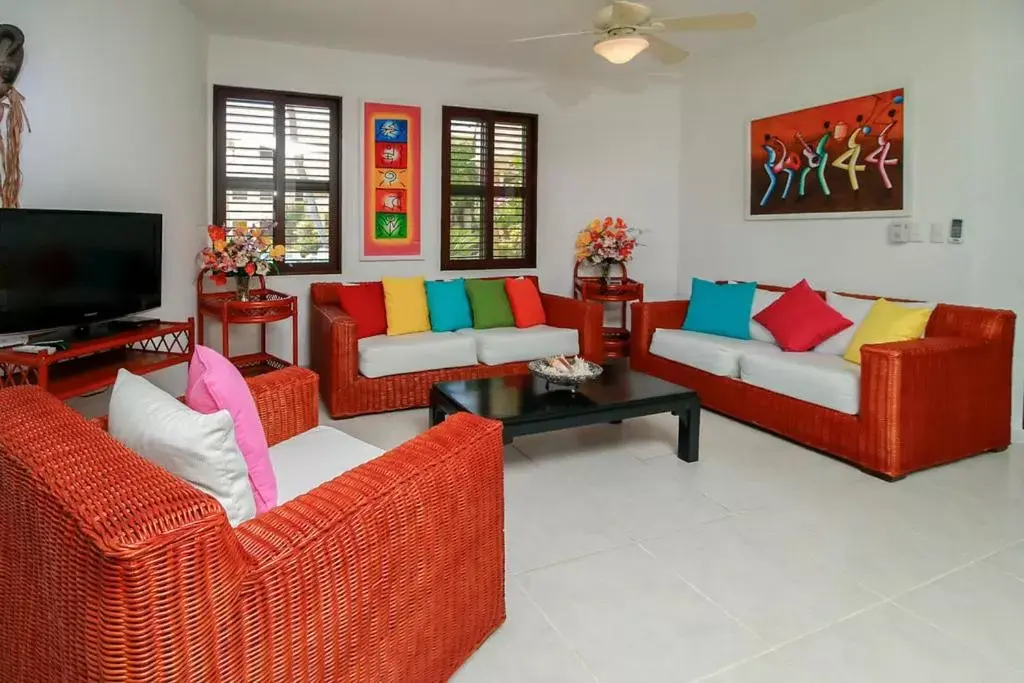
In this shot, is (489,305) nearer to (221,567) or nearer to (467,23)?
(467,23)

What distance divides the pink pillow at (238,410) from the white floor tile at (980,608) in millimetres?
1963

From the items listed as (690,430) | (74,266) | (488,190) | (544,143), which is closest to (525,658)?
(690,430)

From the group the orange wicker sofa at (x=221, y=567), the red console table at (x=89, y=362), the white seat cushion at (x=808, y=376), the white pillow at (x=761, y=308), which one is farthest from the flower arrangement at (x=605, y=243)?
the orange wicker sofa at (x=221, y=567)

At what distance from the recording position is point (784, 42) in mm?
4758

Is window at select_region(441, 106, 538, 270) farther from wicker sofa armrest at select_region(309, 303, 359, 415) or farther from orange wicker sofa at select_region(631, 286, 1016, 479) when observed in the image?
orange wicker sofa at select_region(631, 286, 1016, 479)

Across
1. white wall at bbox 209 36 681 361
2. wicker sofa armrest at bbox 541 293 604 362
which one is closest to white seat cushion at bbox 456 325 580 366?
wicker sofa armrest at bbox 541 293 604 362

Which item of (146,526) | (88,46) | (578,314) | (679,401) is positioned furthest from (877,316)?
(88,46)

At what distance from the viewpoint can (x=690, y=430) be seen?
11.3 ft

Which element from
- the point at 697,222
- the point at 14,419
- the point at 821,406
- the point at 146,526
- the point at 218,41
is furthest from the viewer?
the point at 697,222

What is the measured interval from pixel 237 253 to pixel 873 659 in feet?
12.7

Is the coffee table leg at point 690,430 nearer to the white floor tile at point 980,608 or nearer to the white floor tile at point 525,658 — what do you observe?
the white floor tile at point 980,608

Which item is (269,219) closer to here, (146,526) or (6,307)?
(6,307)

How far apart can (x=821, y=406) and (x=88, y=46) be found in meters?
4.12

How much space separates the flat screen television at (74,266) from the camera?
287 cm
